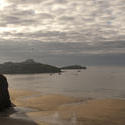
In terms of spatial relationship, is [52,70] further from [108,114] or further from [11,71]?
[108,114]

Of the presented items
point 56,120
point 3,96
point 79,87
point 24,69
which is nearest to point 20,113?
point 3,96

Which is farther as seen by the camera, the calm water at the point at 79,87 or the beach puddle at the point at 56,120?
the calm water at the point at 79,87

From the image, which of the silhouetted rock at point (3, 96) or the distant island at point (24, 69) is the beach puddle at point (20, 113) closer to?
the silhouetted rock at point (3, 96)

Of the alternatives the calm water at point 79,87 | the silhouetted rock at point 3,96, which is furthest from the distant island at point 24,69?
the silhouetted rock at point 3,96

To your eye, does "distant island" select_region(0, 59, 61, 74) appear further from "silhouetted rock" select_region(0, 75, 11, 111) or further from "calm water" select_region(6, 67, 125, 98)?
"silhouetted rock" select_region(0, 75, 11, 111)

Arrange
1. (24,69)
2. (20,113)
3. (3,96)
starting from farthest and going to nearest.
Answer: (24,69)
(3,96)
(20,113)

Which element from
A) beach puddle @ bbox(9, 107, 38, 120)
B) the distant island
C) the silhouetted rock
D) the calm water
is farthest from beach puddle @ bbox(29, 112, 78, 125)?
the distant island

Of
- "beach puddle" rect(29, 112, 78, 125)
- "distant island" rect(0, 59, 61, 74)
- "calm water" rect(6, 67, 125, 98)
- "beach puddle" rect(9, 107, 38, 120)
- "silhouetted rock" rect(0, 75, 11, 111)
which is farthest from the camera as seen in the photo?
"distant island" rect(0, 59, 61, 74)

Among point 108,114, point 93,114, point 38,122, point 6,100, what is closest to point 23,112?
point 6,100

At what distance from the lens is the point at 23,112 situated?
2647 centimetres

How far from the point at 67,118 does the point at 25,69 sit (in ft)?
554

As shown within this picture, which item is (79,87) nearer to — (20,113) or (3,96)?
(3,96)

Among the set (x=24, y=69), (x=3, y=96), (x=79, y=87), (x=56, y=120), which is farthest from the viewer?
(x=24, y=69)

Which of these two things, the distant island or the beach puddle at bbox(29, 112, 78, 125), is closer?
the beach puddle at bbox(29, 112, 78, 125)
